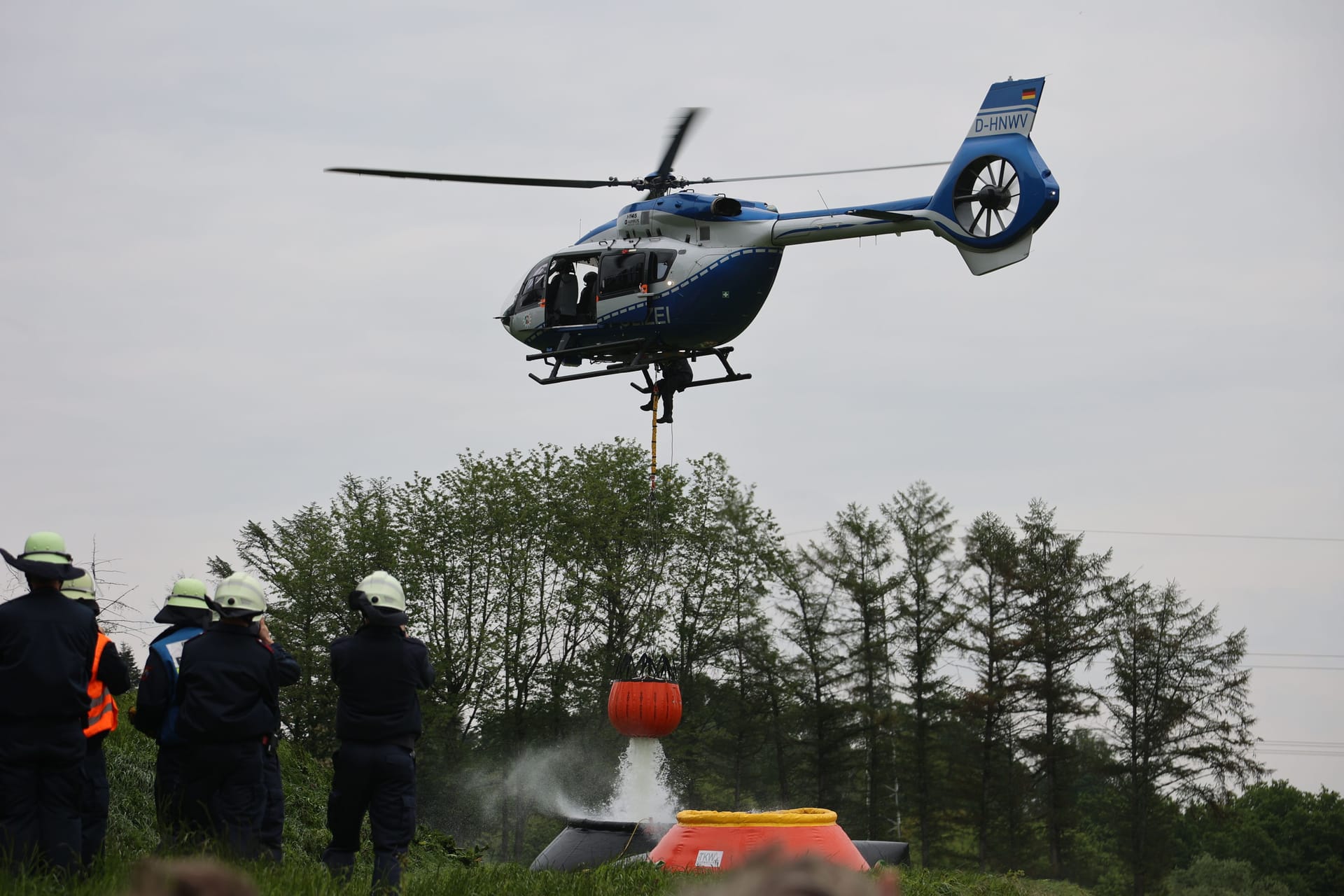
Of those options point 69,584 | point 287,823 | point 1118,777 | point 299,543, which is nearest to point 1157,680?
point 1118,777

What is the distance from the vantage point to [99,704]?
8109mm

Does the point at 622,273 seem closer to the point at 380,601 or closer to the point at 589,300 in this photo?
the point at 589,300

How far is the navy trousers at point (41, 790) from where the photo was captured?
7422 mm

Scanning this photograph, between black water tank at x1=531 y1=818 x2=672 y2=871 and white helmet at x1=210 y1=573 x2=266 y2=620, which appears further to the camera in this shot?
black water tank at x1=531 y1=818 x2=672 y2=871

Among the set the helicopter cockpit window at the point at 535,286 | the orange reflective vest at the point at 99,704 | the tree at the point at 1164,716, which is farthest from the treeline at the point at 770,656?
the orange reflective vest at the point at 99,704

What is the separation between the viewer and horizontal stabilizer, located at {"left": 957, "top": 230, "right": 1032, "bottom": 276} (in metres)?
19.1

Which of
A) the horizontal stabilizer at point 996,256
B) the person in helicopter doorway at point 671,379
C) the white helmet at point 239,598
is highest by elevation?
the horizontal stabilizer at point 996,256

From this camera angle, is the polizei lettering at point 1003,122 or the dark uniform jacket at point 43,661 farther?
the polizei lettering at point 1003,122

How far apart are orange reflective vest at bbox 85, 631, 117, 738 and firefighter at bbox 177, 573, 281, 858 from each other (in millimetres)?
401

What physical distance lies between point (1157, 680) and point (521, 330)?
33103 mm

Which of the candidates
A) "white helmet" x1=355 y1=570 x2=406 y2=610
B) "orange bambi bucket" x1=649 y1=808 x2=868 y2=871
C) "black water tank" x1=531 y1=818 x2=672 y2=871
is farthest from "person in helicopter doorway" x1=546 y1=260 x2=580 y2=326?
"white helmet" x1=355 y1=570 x2=406 y2=610

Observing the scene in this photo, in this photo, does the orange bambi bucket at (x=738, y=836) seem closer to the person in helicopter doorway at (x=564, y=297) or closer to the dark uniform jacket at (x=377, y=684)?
the dark uniform jacket at (x=377, y=684)

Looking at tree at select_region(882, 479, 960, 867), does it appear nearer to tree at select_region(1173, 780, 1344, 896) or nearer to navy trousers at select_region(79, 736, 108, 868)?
tree at select_region(1173, 780, 1344, 896)

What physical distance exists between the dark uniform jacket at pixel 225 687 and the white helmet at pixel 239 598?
129mm
